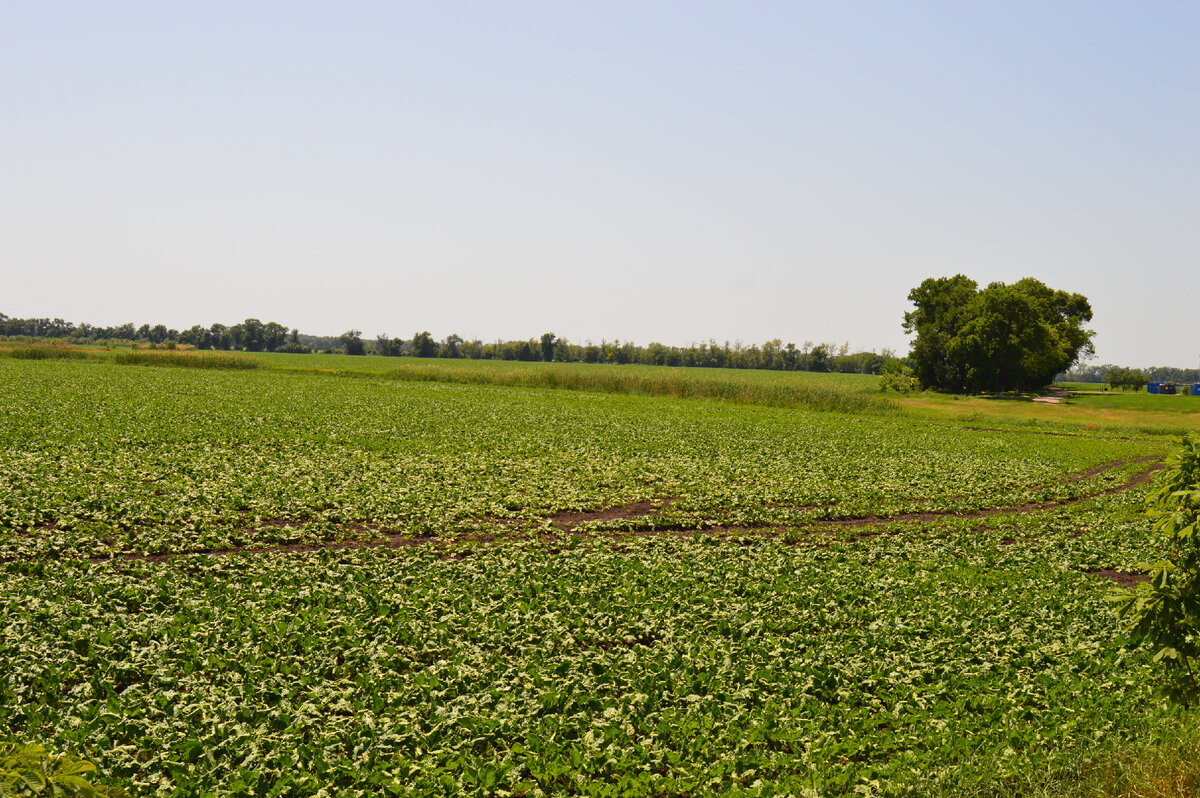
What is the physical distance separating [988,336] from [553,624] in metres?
77.1

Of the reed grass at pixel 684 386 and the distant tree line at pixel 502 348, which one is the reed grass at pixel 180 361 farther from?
the distant tree line at pixel 502 348

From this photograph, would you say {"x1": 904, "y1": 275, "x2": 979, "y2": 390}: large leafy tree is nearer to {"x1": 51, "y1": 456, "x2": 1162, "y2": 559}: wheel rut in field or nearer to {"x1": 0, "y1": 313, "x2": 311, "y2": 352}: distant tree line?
{"x1": 51, "y1": 456, "x2": 1162, "y2": 559}: wheel rut in field

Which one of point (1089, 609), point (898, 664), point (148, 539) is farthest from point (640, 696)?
point (148, 539)

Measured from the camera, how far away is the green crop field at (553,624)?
7320 millimetres

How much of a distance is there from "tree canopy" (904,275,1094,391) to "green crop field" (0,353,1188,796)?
184 feet

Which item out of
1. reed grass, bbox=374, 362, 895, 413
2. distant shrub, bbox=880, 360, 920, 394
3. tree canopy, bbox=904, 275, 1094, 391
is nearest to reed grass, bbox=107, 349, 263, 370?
reed grass, bbox=374, 362, 895, 413

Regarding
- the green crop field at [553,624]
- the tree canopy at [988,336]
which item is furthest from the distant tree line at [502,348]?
the green crop field at [553,624]

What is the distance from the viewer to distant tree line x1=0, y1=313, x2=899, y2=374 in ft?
589

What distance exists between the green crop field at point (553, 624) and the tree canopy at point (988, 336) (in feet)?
184

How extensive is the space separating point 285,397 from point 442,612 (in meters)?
36.1

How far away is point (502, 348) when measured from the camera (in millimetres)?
191875

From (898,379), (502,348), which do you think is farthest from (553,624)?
(502,348)

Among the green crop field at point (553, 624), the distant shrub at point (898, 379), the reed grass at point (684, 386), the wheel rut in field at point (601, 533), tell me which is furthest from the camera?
the distant shrub at point (898, 379)

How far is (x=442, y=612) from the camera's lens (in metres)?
11.1
